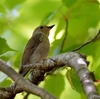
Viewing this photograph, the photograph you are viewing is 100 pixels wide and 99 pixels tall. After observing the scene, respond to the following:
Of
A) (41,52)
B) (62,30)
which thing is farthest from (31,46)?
(62,30)

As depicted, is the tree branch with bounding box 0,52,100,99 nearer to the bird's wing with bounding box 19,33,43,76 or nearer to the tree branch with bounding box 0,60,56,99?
the tree branch with bounding box 0,60,56,99

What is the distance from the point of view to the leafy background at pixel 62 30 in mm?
2172

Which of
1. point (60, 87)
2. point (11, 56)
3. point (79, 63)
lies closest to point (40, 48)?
point (11, 56)

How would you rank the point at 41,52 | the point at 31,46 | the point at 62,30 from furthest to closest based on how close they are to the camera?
the point at 31,46 → the point at 41,52 → the point at 62,30

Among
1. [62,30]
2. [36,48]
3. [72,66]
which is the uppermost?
[72,66]

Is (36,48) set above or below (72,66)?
below

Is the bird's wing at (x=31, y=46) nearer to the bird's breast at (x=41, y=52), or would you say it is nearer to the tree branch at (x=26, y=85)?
the bird's breast at (x=41, y=52)

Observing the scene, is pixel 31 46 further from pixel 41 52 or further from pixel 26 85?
pixel 26 85

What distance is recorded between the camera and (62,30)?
2488 mm

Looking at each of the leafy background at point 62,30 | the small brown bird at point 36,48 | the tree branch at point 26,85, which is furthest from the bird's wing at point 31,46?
A: the tree branch at point 26,85

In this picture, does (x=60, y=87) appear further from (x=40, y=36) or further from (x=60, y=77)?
(x=40, y=36)

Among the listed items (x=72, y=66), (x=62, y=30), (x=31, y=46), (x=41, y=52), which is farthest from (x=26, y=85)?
(x=31, y=46)

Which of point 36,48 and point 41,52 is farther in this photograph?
point 36,48

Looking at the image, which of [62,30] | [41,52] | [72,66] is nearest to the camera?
[72,66]
